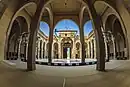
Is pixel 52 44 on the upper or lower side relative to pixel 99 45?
upper

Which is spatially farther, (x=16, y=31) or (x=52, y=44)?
(x=16, y=31)

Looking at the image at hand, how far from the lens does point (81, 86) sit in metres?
5.25

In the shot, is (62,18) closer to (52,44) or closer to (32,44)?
(52,44)

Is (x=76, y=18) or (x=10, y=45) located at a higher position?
(x=76, y=18)

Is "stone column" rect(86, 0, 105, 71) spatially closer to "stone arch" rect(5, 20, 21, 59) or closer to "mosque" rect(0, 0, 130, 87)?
"mosque" rect(0, 0, 130, 87)

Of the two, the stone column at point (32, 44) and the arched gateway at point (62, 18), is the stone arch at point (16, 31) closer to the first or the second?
the arched gateway at point (62, 18)

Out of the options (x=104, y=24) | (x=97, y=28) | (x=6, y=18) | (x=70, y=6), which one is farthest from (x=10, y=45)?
(x=97, y=28)

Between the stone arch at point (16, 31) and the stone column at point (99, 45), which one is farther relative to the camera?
the stone arch at point (16, 31)

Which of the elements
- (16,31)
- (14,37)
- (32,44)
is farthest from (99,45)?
(14,37)

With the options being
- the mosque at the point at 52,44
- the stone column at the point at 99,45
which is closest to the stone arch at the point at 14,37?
the mosque at the point at 52,44

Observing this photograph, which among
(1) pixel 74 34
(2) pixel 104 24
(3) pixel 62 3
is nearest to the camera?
(3) pixel 62 3

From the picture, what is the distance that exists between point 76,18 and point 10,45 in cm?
764

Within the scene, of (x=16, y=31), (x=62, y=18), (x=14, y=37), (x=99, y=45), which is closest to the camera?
(x=99, y=45)

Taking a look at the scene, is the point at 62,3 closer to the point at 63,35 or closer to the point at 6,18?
the point at 6,18
